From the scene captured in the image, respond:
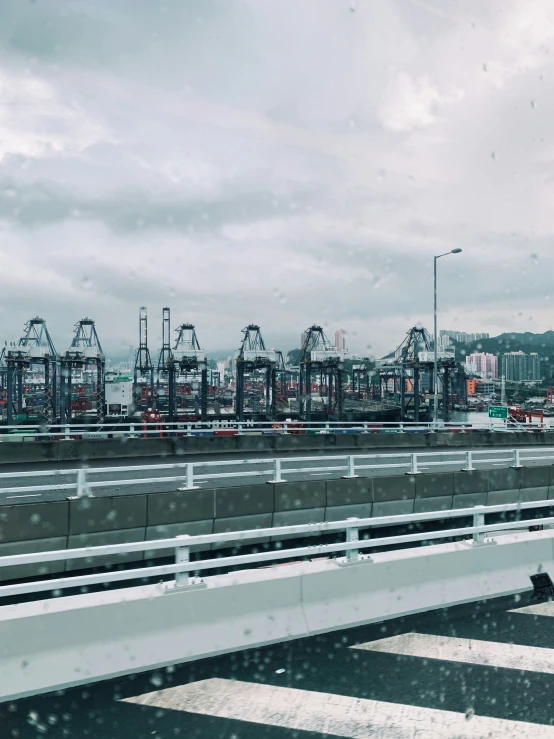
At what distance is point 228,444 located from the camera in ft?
87.2

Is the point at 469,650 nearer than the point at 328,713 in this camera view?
No

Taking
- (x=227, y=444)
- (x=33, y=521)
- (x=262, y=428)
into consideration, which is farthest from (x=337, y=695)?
(x=262, y=428)

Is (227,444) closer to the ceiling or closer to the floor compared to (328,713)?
closer to the floor

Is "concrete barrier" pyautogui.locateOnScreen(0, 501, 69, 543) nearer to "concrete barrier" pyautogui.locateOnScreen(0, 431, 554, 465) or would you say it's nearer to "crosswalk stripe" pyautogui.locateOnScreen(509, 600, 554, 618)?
"crosswalk stripe" pyautogui.locateOnScreen(509, 600, 554, 618)

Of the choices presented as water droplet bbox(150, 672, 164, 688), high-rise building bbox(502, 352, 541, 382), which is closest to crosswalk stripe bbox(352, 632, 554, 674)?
water droplet bbox(150, 672, 164, 688)

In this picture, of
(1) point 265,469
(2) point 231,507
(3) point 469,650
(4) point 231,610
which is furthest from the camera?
(1) point 265,469

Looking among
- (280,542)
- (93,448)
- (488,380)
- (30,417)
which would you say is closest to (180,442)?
(93,448)

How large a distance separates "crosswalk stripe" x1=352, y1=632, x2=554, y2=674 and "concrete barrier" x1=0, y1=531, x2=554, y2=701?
0.65 meters

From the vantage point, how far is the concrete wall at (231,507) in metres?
10.5

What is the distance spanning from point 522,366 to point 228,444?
108715 millimetres

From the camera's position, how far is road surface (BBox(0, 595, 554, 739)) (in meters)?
4.88

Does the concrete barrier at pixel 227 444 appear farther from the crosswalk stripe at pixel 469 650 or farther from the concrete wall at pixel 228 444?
the crosswalk stripe at pixel 469 650

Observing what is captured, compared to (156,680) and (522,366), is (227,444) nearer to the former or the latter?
(156,680)

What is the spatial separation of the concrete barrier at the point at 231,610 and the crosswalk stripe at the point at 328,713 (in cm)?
72
